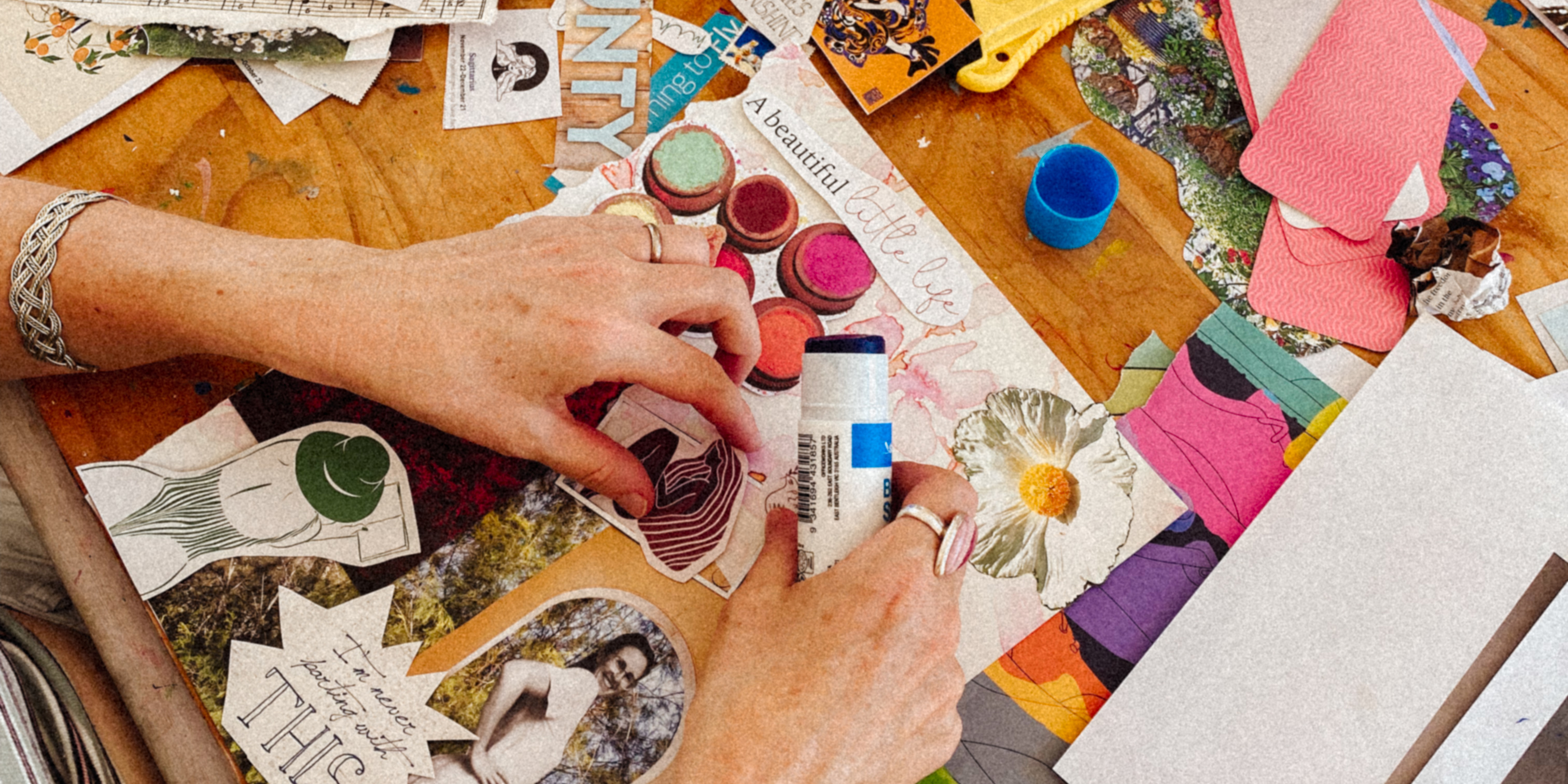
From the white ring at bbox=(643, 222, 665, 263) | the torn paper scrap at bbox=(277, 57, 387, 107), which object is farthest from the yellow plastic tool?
the torn paper scrap at bbox=(277, 57, 387, 107)

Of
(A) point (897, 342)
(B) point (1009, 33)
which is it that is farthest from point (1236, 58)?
(A) point (897, 342)

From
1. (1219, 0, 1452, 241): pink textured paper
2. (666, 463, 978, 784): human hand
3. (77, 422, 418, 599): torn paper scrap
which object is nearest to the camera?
(666, 463, 978, 784): human hand

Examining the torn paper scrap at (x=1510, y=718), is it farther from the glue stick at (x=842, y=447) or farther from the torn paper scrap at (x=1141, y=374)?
the glue stick at (x=842, y=447)

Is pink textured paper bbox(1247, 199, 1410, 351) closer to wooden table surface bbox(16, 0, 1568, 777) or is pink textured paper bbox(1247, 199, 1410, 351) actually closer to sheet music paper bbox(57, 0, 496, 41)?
wooden table surface bbox(16, 0, 1568, 777)

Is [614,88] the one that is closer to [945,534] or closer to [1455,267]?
[945,534]

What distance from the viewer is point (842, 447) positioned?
548mm

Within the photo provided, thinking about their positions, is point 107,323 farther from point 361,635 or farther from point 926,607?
point 926,607

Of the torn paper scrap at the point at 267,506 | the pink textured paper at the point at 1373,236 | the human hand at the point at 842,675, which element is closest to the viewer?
the human hand at the point at 842,675

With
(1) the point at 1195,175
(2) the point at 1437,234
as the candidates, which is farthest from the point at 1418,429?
(1) the point at 1195,175

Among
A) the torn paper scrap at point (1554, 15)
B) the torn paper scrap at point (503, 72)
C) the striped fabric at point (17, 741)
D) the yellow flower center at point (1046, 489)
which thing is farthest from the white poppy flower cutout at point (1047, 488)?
the striped fabric at point (17, 741)

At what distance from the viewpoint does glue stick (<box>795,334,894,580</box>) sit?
0.54 metres

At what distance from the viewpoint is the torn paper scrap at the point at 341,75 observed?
0.73 meters

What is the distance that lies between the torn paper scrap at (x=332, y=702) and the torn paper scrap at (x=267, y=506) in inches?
1.9

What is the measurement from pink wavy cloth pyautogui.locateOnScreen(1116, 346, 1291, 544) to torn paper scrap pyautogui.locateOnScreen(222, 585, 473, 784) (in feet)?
1.97
